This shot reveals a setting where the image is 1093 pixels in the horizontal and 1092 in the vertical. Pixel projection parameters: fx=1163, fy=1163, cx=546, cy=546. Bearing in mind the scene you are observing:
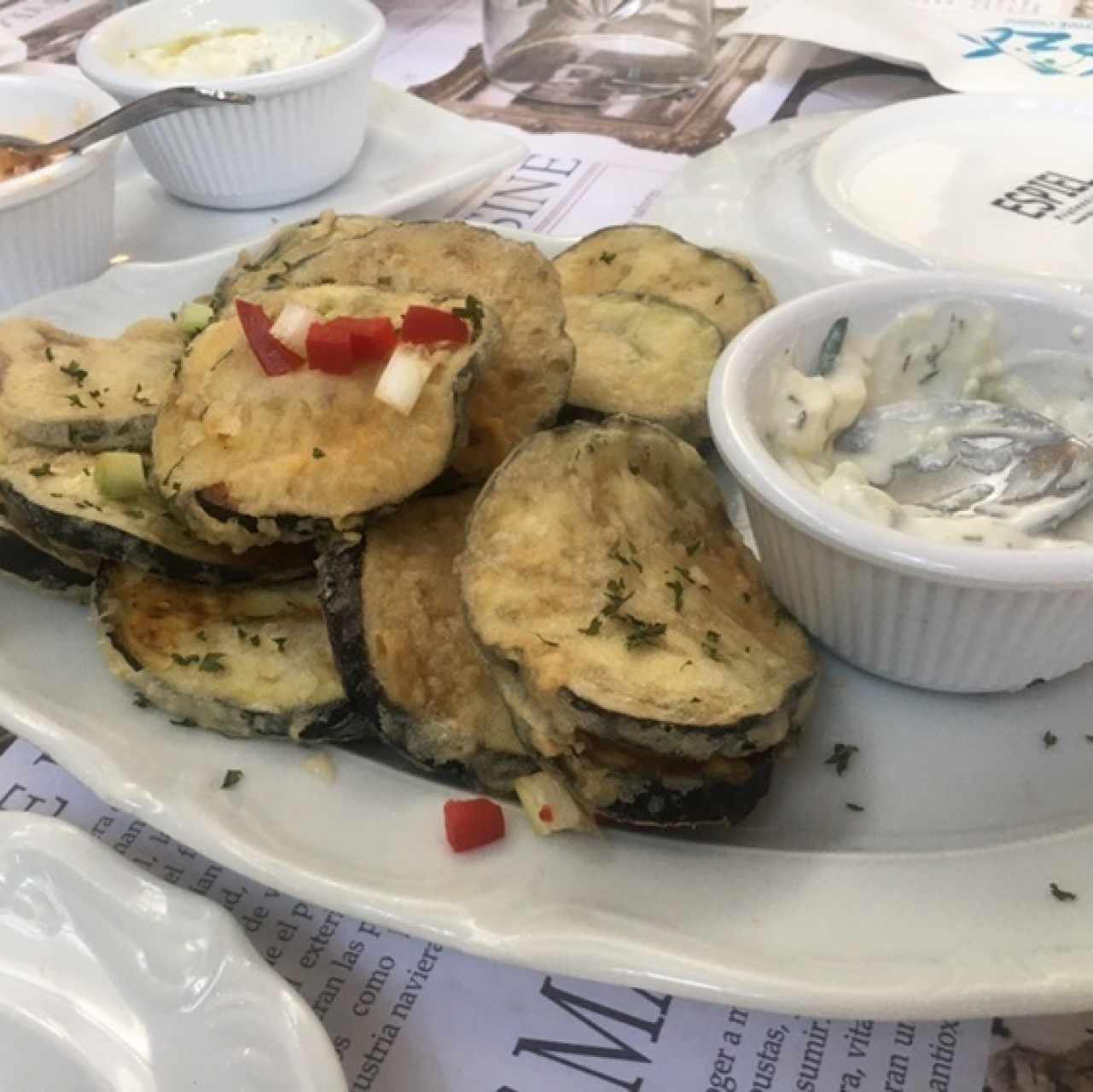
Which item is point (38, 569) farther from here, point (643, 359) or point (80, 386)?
point (643, 359)

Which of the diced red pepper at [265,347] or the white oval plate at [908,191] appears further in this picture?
the white oval plate at [908,191]

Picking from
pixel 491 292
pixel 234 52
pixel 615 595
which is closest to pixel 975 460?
pixel 615 595

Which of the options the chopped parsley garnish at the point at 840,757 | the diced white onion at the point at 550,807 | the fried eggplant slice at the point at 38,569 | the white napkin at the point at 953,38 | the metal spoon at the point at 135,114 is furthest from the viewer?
the white napkin at the point at 953,38

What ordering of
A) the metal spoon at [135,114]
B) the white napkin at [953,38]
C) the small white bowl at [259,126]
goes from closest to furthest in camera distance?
the metal spoon at [135,114] < the small white bowl at [259,126] < the white napkin at [953,38]

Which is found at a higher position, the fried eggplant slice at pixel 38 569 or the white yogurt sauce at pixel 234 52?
the white yogurt sauce at pixel 234 52

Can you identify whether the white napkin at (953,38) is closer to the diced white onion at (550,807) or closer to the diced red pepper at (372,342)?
the diced red pepper at (372,342)

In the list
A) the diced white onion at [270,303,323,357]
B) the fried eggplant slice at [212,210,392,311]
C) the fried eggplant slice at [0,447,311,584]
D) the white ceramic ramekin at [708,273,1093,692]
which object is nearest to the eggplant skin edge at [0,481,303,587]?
the fried eggplant slice at [0,447,311,584]

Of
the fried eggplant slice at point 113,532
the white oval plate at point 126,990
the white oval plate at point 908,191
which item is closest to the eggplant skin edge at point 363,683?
the fried eggplant slice at point 113,532
